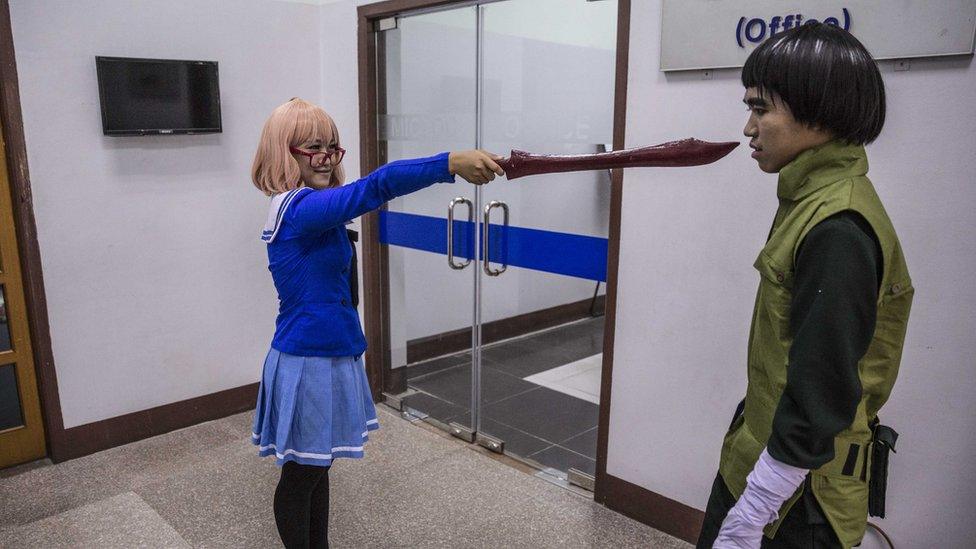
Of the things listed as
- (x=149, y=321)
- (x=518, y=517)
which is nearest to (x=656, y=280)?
(x=518, y=517)

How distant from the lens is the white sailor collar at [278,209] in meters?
1.58

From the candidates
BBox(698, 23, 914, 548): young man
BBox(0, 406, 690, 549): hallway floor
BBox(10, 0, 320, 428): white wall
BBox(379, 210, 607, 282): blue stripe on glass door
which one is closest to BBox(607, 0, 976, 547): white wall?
Result: BBox(379, 210, 607, 282): blue stripe on glass door

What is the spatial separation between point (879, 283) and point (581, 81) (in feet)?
5.44

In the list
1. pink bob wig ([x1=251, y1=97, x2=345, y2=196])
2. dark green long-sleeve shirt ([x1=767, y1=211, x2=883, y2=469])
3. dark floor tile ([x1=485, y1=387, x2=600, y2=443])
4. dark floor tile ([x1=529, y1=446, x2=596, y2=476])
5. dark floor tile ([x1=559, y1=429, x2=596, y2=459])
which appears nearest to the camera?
dark green long-sleeve shirt ([x1=767, y1=211, x2=883, y2=469])

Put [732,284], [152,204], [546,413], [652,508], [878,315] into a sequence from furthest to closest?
[546,413]
[152,204]
[652,508]
[732,284]
[878,315]

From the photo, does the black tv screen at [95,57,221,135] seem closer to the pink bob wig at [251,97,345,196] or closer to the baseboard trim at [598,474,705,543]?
the pink bob wig at [251,97,345,196]

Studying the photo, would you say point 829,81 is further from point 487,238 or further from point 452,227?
point 452,227

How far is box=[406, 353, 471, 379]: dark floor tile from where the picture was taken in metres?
3.30

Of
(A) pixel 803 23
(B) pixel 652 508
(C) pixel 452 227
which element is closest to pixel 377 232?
(C) pixel 452 227

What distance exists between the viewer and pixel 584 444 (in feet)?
9.61

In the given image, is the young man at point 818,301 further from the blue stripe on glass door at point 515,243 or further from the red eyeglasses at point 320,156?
the blue stripe on glass door at point 515,243

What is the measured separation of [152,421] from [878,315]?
2966mm

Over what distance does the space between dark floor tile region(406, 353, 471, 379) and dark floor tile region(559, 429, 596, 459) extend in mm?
638

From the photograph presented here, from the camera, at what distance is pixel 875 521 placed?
6.11ft
